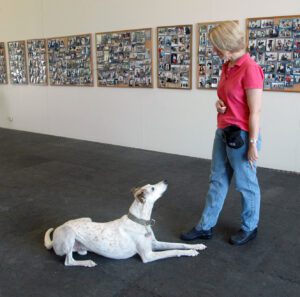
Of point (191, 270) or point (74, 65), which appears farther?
point (74, 65)

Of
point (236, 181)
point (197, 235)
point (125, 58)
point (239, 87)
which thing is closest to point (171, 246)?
point (197, 235)

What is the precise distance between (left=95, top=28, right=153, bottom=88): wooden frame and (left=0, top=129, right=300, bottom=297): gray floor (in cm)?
105

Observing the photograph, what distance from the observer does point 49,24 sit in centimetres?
625

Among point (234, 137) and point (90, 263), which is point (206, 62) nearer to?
point (234, 137)

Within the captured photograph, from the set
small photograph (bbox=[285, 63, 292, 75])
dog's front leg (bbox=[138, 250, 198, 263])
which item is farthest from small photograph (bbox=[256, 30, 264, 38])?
dog's front leg (bbox=[138, 250, 198, 263])

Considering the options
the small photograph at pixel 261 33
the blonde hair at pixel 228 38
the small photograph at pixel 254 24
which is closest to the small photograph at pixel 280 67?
the small photograph at pixel 261 33

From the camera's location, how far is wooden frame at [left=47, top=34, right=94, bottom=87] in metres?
5.85

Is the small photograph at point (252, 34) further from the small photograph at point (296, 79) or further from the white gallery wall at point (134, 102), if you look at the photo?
the small photograph at point (296, 79)

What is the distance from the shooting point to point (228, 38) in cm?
223

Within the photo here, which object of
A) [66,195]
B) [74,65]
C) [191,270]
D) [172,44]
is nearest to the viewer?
[191,270]

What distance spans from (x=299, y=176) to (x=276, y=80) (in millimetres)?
1062

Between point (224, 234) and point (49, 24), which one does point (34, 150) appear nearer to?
point (49, 24)

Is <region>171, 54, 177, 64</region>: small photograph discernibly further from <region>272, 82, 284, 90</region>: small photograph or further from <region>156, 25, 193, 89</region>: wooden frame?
<region>272, 82, 284, 90</region>: small photograph

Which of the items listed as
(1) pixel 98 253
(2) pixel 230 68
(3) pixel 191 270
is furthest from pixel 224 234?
(2) pixel 230 68
